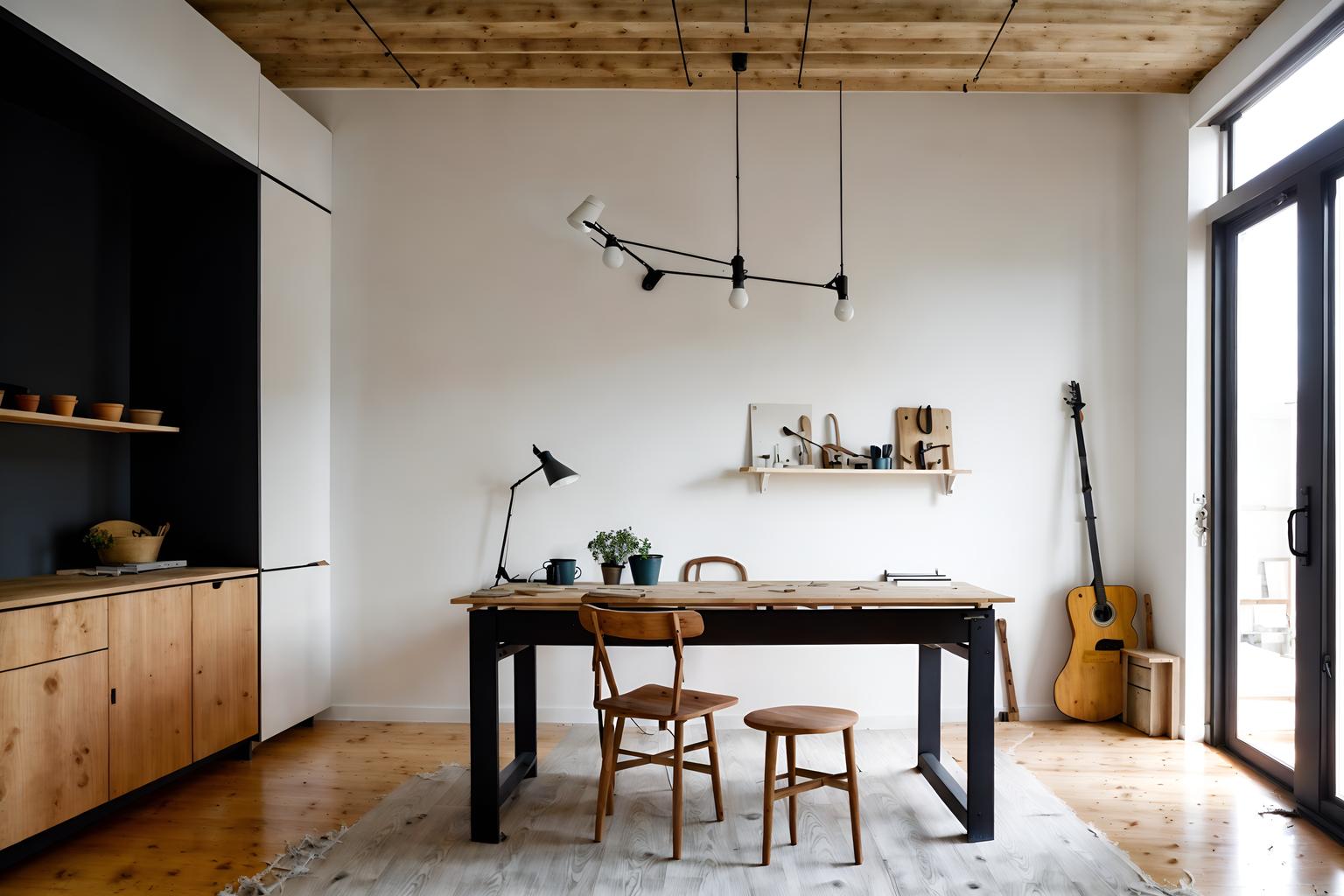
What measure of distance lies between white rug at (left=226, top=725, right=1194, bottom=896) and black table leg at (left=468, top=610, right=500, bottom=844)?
0.09 metres

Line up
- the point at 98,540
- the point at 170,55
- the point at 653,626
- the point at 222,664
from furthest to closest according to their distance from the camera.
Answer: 1. the point at 222,664
2. the point at 98,540
3. the point at 170,55
4. the point at 653,626

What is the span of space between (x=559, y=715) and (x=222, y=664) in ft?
5.57

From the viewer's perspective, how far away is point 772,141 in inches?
192

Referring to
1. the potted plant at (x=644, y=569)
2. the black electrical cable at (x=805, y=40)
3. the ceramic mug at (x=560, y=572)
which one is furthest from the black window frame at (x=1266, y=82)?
the ceramic mug at (x=560, y=572)

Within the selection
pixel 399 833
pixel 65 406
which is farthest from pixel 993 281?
pixel 65 406

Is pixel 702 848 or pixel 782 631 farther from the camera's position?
pixel 782 631

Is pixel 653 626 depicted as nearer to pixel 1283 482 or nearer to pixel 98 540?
pixel 98 540

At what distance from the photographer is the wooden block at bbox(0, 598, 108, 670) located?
9.11 ft

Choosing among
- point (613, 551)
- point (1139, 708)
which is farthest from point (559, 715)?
point (1139, 708)

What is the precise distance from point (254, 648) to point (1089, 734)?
4.04 meters

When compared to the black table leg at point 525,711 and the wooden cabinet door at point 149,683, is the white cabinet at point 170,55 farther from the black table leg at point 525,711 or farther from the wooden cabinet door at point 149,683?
the black table leg at point 525,711

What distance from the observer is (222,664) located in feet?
12.5

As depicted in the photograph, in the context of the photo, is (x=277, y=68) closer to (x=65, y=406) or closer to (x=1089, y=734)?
(x=65, y=406)

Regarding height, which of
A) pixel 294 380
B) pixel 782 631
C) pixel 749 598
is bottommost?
pixel 782 631
